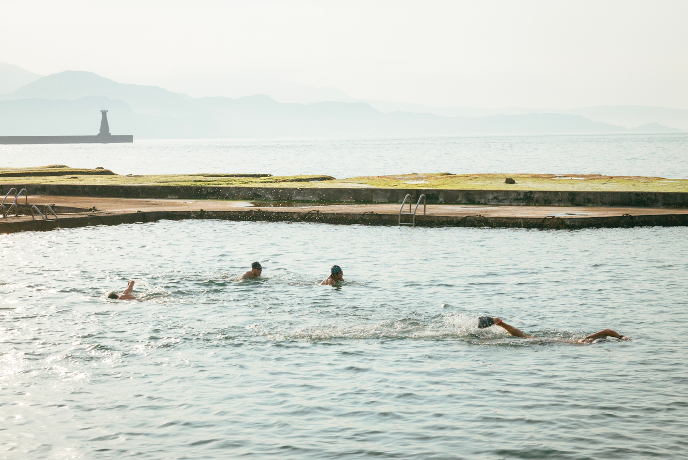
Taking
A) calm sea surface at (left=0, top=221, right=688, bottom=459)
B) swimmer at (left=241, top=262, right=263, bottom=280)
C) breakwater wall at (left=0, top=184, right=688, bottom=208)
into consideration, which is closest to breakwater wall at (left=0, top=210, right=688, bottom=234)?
breakwater wall at (left=0, top=184, right=688, bottom=208)

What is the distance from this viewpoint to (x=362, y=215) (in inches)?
1070

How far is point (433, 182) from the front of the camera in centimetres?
3947

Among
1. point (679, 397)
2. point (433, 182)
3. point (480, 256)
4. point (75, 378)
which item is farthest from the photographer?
point (433, 182)

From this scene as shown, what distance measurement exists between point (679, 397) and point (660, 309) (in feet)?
17.2

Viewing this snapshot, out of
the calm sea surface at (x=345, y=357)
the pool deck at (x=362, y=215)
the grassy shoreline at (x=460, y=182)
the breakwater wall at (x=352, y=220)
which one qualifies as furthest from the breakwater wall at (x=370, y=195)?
the calm sea surface at (x=345, y=357)

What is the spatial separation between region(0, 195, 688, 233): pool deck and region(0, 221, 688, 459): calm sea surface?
417 cm

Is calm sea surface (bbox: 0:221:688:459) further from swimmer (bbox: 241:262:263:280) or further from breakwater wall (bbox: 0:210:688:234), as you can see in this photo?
breakwater wall (bbox: 0:210:688:234)

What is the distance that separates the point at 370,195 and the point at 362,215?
619 cm

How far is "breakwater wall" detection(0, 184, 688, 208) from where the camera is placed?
29.4m

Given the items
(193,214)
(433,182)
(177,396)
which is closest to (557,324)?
(177,396)

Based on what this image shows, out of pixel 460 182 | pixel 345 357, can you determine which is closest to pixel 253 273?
pixel 345 357

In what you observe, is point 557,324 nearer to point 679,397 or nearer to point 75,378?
point 679,397

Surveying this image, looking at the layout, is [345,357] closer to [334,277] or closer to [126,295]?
[334,277]

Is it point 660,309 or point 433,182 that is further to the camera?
point 433,182
